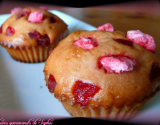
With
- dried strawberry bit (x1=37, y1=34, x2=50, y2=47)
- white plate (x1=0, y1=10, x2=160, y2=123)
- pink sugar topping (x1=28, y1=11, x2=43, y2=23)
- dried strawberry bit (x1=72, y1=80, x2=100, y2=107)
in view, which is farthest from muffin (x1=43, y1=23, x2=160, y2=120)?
pink sugar topping (x1=28, y1=11, x2=43, y2=23)

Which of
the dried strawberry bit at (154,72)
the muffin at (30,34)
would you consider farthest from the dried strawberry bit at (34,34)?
the dried strawberry bit at (154,72)

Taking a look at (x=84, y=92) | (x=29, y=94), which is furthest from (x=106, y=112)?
(x=29, y=94)

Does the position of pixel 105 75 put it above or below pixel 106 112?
above

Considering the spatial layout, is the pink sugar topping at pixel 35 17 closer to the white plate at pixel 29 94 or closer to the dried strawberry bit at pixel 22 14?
the dried strawberry bit at pixel 22 14

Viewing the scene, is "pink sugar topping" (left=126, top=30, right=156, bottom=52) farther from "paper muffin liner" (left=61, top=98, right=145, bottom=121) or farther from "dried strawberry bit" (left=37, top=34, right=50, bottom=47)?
"dried strawberry bit" (left=37, top=34, right=50, bottom=47)

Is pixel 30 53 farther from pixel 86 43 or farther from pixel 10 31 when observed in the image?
pixel 86 43

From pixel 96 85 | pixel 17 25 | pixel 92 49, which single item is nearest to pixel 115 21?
pixel 17 25
